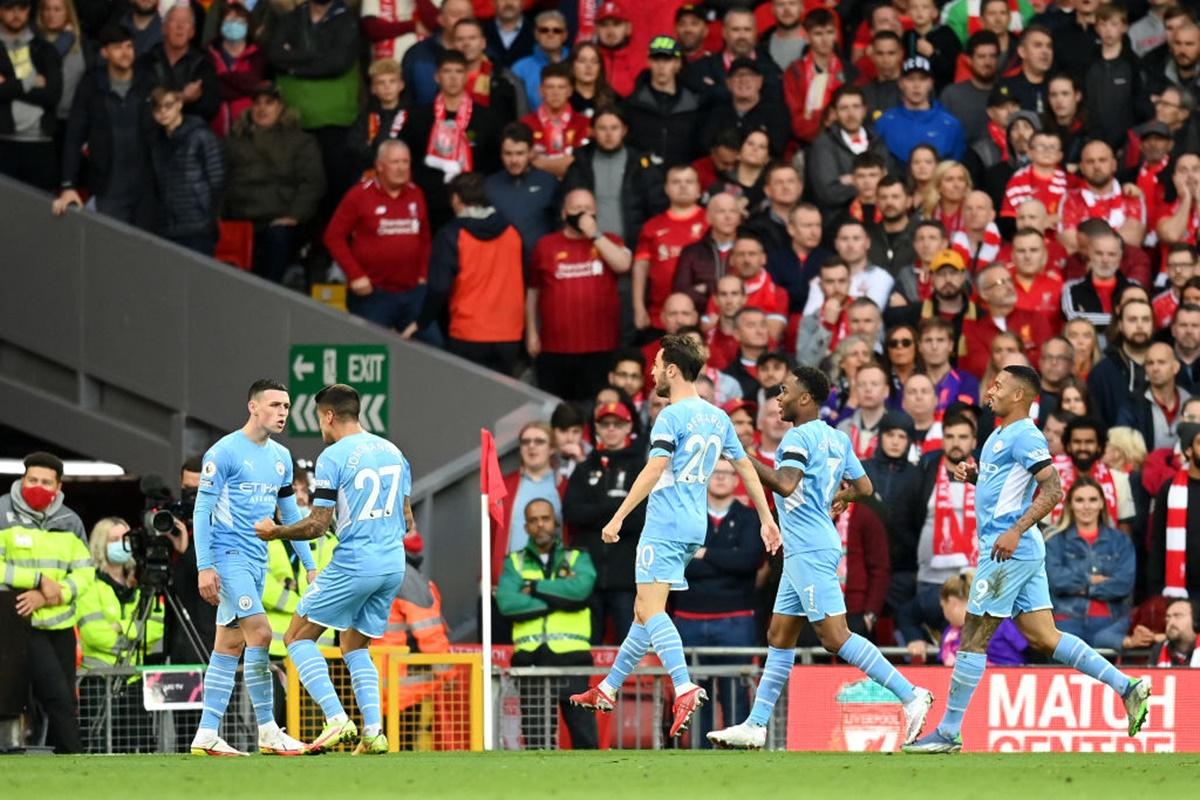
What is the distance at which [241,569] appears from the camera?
47.6 ft

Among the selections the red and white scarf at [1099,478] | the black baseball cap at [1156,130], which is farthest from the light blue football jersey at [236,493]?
the black baseball cap at [1156,130]

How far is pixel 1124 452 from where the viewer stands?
18406 mm

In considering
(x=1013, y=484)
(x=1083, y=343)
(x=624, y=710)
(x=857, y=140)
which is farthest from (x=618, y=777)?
(x=857, y=140)

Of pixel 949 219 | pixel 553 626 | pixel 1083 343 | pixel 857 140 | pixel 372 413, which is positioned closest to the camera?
pixel 553 626

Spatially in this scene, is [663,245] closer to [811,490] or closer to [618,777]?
[811,490]

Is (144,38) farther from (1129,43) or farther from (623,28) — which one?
(1129,43)

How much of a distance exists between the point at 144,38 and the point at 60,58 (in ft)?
3.11

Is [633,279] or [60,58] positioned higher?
[60,58]

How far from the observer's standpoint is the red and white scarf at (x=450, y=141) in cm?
2164

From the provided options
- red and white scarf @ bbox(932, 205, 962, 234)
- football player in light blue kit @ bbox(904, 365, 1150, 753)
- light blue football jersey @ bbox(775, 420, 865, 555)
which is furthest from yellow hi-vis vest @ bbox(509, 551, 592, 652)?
red and white scarf @ bbox(932, 205, 962, 234)

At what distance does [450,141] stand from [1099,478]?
6.66 metres

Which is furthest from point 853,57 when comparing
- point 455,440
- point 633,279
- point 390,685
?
point 390,685

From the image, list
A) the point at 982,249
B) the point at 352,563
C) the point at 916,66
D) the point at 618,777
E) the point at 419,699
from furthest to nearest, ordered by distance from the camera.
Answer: the point at 916,66
the point at 982,249
the point at 419,699
the point at 352,563
the point at 618,777

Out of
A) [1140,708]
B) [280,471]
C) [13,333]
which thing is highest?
[13,333]
